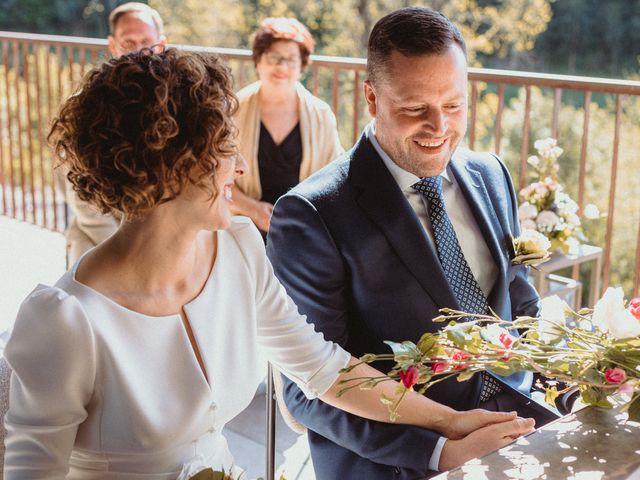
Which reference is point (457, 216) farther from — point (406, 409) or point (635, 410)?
point (635, 410)

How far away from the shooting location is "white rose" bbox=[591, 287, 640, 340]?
4.41ft

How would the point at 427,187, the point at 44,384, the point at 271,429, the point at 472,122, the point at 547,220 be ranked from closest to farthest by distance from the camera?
1. the point at 44,384
2. the point at 427,187
3. the point at 271,429
4. the point at 547,220
5. the point at 472,122

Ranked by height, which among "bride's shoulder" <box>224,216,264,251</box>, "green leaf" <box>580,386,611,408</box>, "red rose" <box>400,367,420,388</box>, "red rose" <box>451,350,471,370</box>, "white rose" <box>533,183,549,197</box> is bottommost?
"white rose" <box>533,183,549,197</box>

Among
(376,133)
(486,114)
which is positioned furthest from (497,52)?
(376,133)

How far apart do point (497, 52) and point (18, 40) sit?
16.4m

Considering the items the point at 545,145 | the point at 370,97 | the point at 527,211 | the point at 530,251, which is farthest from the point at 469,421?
the point at 545,145

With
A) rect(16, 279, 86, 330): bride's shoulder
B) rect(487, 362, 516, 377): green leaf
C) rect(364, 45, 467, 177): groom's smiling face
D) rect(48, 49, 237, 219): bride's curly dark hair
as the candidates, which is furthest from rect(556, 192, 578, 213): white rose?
rect(16, 279, 86, 330): bride's shoulder

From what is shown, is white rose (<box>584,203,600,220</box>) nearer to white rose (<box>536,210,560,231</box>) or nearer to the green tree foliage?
white rose (<box>536,210,560,231</box>)

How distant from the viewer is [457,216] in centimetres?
199

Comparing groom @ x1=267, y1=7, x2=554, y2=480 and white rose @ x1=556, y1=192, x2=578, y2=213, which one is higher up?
groom @ x1=267, y1=7, x2=554, y2=480

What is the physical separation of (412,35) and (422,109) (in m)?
0.16

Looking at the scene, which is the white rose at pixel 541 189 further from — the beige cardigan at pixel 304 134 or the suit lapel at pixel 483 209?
the suit lapel at pixel 483 209

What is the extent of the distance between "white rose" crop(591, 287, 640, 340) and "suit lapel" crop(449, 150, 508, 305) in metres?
0.55

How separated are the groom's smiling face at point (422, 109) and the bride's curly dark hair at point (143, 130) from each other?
21.0 inches
